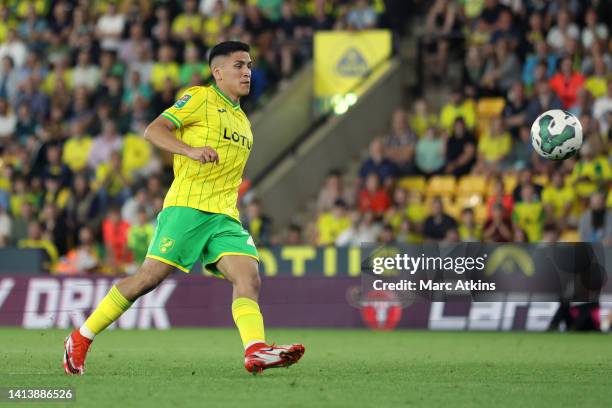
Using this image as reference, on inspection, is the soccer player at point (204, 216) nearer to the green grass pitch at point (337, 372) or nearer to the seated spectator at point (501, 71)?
the green grass pitch at point (337, 372)

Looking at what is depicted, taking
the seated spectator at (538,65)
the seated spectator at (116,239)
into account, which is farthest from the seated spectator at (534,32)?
the seated spectator at (116,239)

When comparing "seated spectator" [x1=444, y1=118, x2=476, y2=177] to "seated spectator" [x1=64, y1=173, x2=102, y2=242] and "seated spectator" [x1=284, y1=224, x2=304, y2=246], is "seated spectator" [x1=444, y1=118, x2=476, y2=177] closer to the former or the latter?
"seated spectator" [x1=284, y1=224, x2=304, y2=246]

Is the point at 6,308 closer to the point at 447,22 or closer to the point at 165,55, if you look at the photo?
the point at 165,55

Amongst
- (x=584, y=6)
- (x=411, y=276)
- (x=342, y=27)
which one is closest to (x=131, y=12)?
(x=342, y=27)

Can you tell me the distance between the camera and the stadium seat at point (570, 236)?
1692 cm

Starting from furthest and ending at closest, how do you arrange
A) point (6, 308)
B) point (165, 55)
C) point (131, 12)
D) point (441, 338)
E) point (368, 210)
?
point (131, 12) → point (165, 55) → point (368, 210) → point (6, 308) → point (441, 338)

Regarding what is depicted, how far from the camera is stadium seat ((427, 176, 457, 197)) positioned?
19016 millimetres

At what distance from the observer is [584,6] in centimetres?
2003

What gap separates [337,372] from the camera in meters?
9.64

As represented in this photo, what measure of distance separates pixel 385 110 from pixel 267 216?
287cm
